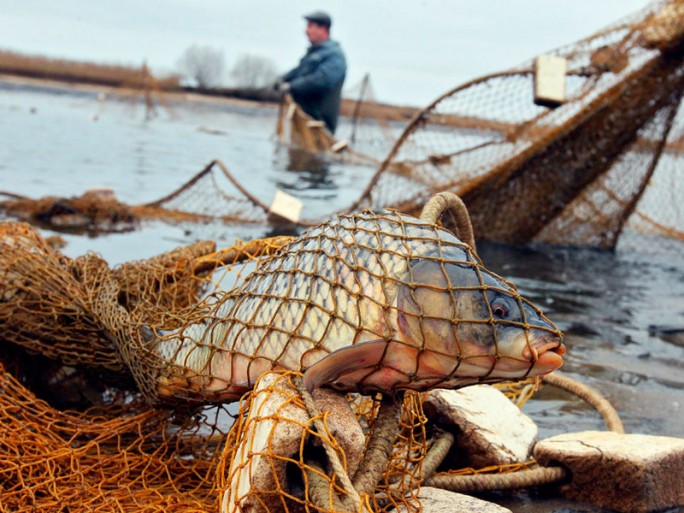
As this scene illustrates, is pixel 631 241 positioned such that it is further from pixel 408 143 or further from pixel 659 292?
pixel 408 143

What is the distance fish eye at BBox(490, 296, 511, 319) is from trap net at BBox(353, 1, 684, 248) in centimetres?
498

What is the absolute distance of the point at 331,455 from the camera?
2367mm

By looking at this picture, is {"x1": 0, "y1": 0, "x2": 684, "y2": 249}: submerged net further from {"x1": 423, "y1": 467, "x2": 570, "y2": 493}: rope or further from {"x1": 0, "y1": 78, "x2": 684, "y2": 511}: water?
{"x1": 423, "y1": 467, "x2": 570, "y2": 493}: rope

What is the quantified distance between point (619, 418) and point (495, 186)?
4.15m

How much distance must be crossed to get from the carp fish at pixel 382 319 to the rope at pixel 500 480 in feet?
2.53

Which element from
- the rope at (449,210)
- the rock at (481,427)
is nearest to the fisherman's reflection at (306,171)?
the rope at (449,210)

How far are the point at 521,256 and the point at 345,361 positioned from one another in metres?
6.73

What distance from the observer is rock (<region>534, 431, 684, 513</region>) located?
10.4 ft

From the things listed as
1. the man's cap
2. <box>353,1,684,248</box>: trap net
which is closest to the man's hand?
the man's cap

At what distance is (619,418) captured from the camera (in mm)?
4273

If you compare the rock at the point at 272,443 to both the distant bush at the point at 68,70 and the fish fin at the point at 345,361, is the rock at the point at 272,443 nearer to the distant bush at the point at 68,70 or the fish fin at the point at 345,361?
the fish fin at the point at 345,361

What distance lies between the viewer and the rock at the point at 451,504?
2.71 m

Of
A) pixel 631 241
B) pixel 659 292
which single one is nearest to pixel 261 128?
pixel 631 241

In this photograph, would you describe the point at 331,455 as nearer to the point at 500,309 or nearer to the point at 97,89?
the point at 500,309
